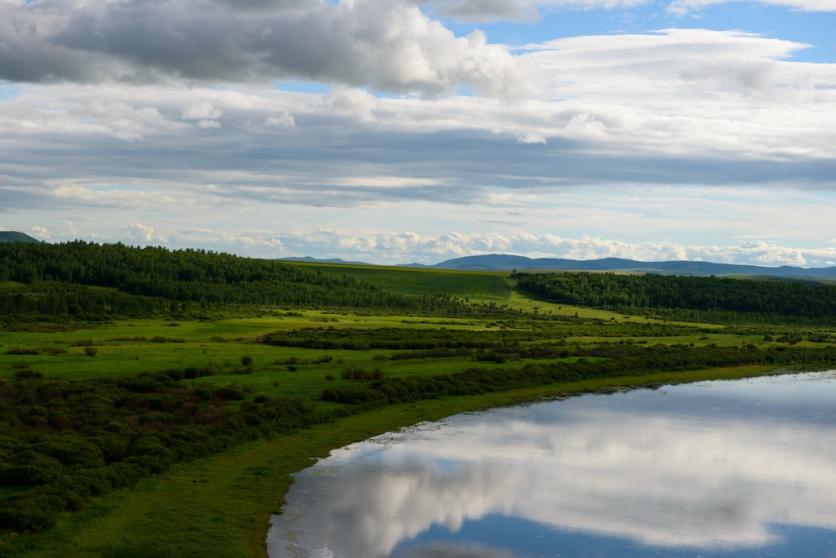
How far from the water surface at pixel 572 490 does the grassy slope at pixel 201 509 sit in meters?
1.00

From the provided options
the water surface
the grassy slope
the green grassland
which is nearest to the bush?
the green grassland

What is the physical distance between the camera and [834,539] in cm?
2906

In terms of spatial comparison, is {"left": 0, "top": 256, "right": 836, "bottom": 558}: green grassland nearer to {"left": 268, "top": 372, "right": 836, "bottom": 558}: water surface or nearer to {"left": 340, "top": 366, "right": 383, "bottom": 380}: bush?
{"left": 340, "top": 366, "right": 383, "bottom": 380}: bush

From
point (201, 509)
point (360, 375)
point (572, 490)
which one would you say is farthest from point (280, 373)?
point (201, 509)

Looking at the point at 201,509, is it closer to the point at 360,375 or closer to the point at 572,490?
the point at 572,490

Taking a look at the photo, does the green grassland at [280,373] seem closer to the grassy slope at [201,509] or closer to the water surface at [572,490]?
the grassy slope at [201,509]

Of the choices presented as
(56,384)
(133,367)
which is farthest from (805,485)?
(133,367)

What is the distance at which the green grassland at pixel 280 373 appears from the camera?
2719 cm

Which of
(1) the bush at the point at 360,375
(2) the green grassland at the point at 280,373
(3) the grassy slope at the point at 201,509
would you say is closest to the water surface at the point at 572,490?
(3) the grassy slope at the point at 201,509

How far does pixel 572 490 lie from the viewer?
113 feet

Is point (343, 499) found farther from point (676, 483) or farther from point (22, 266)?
point (22, 266)

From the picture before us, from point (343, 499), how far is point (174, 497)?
5.86 metres

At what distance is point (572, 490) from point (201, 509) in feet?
46.0

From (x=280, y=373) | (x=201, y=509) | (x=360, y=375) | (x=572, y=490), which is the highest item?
(x=360, y=375)
